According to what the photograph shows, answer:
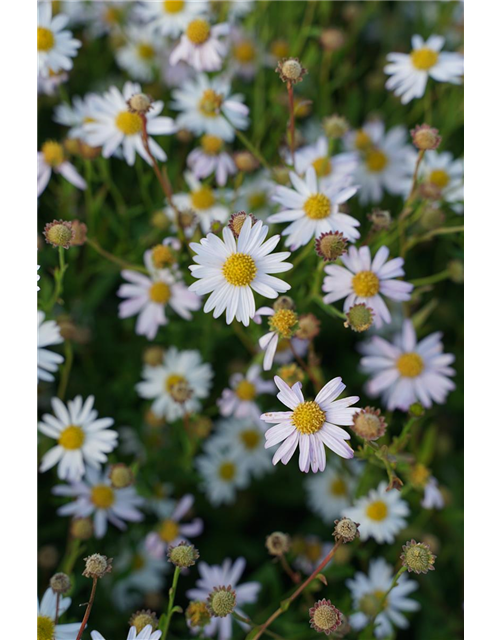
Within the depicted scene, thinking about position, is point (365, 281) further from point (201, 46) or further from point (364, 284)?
point (201, 46)

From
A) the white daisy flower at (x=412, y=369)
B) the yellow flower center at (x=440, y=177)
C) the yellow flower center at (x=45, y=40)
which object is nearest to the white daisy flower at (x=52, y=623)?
the white daisy flower at (x=412, y=369)

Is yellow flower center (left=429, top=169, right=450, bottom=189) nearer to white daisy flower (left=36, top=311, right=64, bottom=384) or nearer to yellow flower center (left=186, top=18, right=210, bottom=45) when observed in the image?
yellow flower center (left=186, top=18, right=210, bottom=45)

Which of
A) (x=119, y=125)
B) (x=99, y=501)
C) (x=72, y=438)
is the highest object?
(x=119, y=125)

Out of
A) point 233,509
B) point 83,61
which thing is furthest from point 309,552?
point 83,61

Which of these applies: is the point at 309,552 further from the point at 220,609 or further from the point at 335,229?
the point at 335,229

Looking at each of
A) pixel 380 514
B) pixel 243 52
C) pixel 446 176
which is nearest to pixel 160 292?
pixel 380 514

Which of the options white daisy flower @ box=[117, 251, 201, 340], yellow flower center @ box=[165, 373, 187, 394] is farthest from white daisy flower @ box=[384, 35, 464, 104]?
yellow flower center @ box=[165, 373, 187, 394]

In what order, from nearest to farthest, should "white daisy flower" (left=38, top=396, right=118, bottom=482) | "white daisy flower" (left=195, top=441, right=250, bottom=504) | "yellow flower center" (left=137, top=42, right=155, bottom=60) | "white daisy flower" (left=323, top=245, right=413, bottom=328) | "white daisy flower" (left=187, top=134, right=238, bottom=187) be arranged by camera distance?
"white daisy flower" (left=323, top=245, right=413, bottom=328) < "white daisy flower" (left=38, top=396, right=118, bottom=482) < "white daisy flower" (left=187, top=134, right=238, bottom=187) < "white daisy flower" (left=195, top=441, right=250, bottom=504) < "yellow flower center" (left=137, top=42, right=155, bottom=60)
